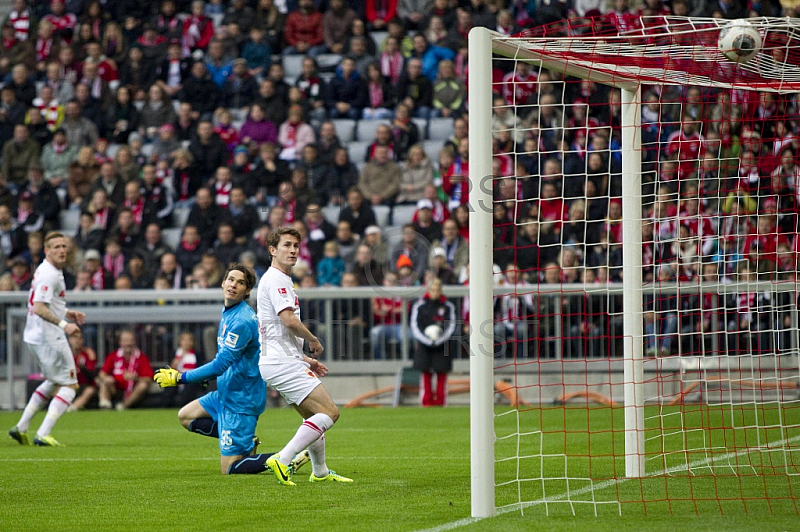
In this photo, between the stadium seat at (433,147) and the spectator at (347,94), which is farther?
the spectator at (347,94)

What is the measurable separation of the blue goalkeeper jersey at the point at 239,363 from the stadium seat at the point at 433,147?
36.0ft

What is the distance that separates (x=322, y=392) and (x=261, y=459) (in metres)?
0.87

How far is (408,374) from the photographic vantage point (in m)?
16.4

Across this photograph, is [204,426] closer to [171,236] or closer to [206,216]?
[206,216]

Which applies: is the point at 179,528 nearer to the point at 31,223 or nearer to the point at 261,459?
the point at 261,459

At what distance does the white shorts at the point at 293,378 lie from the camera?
7836mm

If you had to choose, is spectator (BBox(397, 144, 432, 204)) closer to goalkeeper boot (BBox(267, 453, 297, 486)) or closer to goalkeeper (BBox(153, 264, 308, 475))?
goalkeeper (BBox(153, 264, 308, 475))

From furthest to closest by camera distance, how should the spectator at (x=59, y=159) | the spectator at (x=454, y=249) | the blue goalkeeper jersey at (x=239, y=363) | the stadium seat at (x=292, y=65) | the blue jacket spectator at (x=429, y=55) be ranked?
the stadium seat at (x=292, y=65) → the spectator at (x=59, y=159) → the blue jacket spectator at (x=429, y=55) → the spectator at (x=454, y=249) → the blue goalkeeper jersey at (x=239, y=363)

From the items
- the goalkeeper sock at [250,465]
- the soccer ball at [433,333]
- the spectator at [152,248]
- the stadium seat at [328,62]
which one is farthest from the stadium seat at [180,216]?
the goalkeeper sock at [250,465]

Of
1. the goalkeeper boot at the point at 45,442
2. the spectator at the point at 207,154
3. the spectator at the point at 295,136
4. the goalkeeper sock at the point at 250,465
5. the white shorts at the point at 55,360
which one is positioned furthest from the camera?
the spectator at the point at 207,154

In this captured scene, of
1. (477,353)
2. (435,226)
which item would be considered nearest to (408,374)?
(435,226)

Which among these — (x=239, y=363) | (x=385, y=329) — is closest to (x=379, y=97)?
(x=385, y=329)

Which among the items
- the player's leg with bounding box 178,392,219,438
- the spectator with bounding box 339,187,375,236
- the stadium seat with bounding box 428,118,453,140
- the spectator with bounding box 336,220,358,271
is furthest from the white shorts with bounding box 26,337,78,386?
the stadium seat with bounding box 428,118,453,140

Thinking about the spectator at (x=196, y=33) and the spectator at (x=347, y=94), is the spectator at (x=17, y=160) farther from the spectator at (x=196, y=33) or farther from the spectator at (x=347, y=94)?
the spectator at (x=347, y=94)
